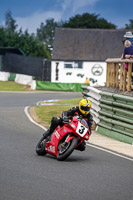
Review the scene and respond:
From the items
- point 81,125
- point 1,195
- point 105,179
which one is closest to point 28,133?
point 81,125

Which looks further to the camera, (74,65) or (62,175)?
(74,65)

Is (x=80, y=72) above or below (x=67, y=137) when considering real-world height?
above

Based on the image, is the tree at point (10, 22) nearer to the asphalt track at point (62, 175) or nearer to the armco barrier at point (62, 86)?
the armco barrier at point (62, 86)

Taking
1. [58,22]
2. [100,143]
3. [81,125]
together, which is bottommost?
[100,143]

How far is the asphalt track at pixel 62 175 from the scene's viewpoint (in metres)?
6.89

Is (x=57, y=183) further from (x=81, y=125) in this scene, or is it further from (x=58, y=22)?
(x=58, y=22)

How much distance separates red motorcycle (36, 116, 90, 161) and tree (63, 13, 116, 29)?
87.6 metres

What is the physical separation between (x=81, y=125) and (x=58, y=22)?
185 meters

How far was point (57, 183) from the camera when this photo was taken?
7.57 meters

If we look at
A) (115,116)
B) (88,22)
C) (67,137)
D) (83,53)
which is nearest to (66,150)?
(67,137)

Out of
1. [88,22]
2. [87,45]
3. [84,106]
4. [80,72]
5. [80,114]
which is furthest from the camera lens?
[88,22]

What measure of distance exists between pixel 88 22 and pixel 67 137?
89.9 m

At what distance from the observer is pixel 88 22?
98.2m

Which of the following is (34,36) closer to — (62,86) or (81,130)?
(62,86)
